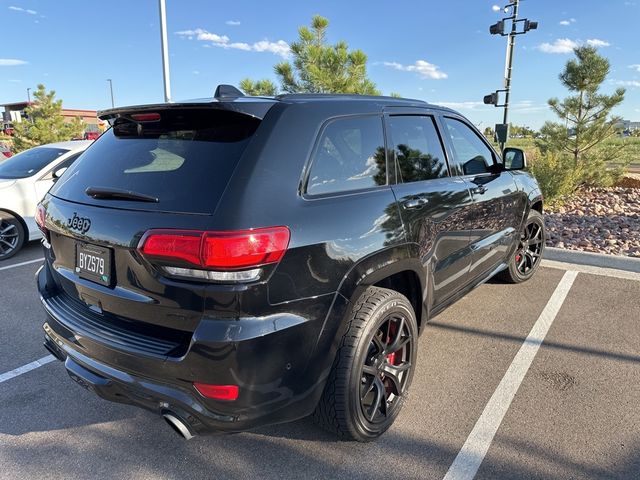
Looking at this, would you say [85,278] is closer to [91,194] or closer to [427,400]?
[91,194]

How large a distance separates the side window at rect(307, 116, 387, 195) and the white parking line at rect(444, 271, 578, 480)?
148cm

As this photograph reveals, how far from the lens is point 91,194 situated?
7.40 ft

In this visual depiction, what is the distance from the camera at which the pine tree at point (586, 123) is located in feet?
36.7

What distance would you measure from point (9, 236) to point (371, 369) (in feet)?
19.3

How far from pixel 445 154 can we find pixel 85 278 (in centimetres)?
239

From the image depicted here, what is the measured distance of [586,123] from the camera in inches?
465

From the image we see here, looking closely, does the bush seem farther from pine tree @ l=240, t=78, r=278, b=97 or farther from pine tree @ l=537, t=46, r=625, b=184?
pine tree @ l=240, t=78, r=278, b=97

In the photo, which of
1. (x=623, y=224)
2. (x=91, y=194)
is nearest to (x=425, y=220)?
(x=91, y=194)

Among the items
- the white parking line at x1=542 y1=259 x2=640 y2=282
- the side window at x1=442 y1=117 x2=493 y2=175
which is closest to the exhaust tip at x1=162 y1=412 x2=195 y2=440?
the side window at x1=442 y1=117 x2=493 y2=175

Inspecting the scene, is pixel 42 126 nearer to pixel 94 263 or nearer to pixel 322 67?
pixel 322 67

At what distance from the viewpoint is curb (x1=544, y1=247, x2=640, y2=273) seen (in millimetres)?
A: 5359

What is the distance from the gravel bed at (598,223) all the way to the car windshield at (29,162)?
287 inches

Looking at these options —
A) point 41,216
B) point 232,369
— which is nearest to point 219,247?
point 232,369

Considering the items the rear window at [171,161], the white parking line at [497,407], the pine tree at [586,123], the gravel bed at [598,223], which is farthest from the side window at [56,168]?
the pine tree at [586,123]
